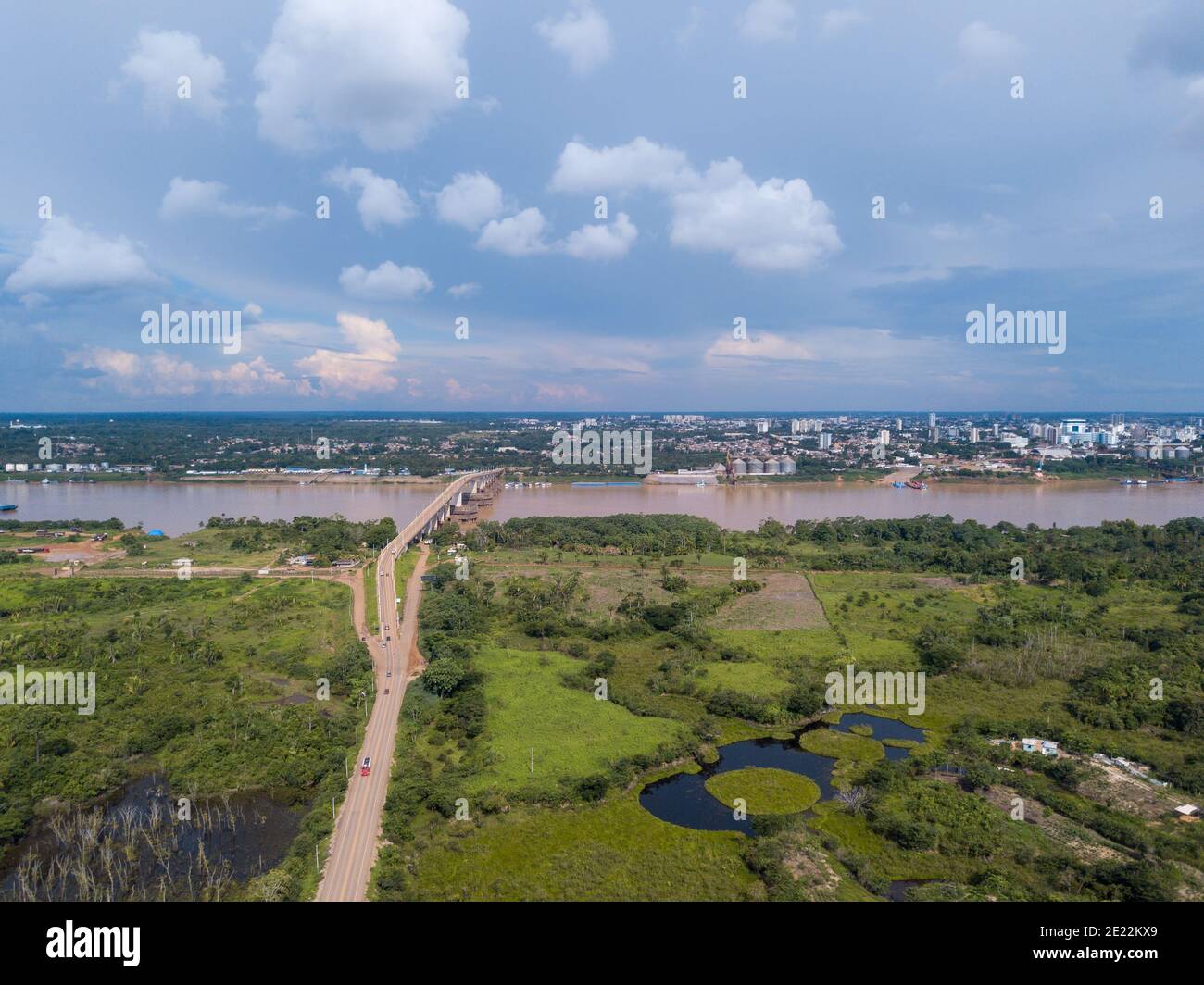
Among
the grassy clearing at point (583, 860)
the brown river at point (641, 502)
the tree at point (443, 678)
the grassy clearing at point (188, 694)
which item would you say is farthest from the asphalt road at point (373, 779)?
the brown river at point (641, 502)

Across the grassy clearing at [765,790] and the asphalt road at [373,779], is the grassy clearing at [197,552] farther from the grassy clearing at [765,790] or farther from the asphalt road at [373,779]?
the grassy clearing at [765,790]

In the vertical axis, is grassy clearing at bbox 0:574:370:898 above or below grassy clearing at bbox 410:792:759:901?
above

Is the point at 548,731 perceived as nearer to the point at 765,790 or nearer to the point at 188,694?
the point at 765,790

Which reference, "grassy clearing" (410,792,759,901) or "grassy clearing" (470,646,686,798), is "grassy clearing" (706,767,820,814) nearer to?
"grassy clearing" (410,792,759,901)

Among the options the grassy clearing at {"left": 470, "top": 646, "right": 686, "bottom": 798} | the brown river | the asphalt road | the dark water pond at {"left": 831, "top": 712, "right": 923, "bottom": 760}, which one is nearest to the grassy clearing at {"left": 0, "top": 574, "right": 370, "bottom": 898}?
the asphalt road

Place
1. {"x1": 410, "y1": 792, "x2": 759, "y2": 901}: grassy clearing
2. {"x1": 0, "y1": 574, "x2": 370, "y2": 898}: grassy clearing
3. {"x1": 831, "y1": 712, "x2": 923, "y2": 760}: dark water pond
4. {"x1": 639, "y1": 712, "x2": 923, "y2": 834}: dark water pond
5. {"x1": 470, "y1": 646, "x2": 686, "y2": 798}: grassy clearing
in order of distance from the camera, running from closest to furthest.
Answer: {"x1": 410, "y1": 792, "x2": 759, "y2": 901}: grassy clearing
{"x1": 639, "y1": 712, "x2": 923, "y2": 834}: dark water pond
{"x1": 0, "y1": 574, "x2": 370, "y2": 898}: grassy clearing
{"x1": 470, "y1": 646, "x2": 686, "y2": 798}: grassy clearing
{"x1": 831, "y1": 712, "x2": 923, "y2": 760}: dark water pond
